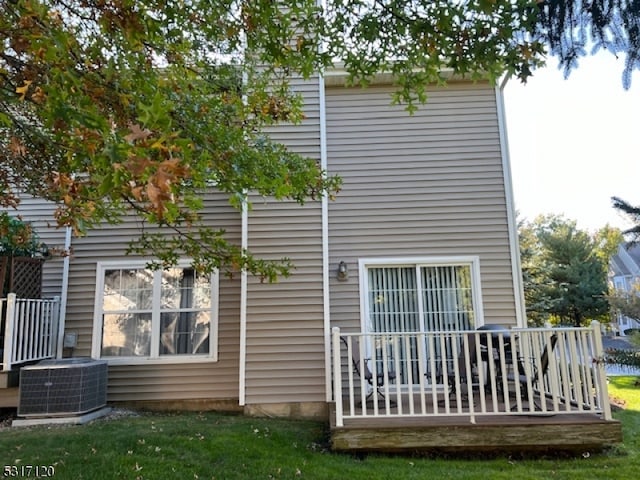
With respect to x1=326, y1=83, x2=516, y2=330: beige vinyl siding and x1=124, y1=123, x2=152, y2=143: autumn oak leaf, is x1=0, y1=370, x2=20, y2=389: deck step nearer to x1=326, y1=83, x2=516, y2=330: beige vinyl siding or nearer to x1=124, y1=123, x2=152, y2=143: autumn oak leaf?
x1=326, y1=83, x2=516, y2=330: beige vinyl siding

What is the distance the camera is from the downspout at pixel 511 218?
6410 millimetres

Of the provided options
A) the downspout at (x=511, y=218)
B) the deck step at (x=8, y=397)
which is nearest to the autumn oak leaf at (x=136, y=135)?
the deck step at (x=8, y=397)

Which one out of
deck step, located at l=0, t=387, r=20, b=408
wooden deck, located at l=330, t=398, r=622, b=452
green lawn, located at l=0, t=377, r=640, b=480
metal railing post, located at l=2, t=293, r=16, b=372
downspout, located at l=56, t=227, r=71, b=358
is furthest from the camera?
downspout, located at l=56, t=227, r=71, b=358

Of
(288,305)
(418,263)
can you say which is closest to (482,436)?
(418,263)

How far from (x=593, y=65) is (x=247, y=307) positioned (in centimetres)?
474

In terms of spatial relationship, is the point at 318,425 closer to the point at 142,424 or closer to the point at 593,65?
the point at 142,424

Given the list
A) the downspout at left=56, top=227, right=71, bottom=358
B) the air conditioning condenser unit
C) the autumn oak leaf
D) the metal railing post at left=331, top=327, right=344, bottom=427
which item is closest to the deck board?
the metal railing post at left=331, top=327, right=344, bottom=427

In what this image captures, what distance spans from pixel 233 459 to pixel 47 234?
16.3ft

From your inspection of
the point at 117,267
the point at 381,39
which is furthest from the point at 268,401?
the point at 381,39

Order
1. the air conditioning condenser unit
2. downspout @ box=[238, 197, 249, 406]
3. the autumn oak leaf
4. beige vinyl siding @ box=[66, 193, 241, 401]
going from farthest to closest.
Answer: beige vinyl siding @ box=[66, 193, 241, 401] → downspout @ box=[238, 197, 249, 406] → the air conditioning condenser unit → the autumn oak leaf

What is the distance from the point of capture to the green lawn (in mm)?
3764

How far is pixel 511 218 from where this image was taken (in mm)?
6660

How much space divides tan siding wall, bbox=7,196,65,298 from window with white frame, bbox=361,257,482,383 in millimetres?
4672

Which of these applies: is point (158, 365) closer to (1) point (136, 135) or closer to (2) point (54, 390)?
(2) point (54, 390)
